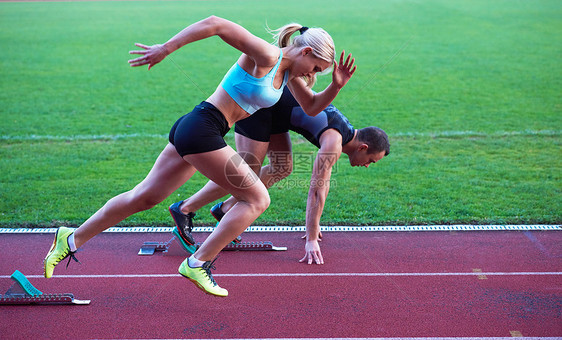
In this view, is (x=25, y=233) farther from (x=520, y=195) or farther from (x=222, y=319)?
(x=520, y=195)

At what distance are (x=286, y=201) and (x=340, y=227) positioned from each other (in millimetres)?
1031

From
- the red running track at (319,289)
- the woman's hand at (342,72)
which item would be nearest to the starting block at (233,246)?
the red running track at (319,289)

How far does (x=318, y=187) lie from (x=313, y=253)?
1.85 feet

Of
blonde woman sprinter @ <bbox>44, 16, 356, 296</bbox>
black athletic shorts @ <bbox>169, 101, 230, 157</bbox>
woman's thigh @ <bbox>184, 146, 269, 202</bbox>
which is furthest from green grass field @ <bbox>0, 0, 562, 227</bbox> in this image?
black athletic shorts @ <bbox>169, 101, 230, 157</bbox>

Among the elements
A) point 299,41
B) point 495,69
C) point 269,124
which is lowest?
point 495,69

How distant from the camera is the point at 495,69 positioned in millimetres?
15156

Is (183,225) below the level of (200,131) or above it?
below

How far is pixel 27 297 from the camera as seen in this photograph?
4172 millimetres

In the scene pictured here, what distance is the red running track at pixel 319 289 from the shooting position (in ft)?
12.6

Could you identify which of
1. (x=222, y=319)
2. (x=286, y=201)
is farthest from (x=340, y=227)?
(x=222, y=319)

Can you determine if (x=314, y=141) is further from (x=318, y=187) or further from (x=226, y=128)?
(x=226, y=128)

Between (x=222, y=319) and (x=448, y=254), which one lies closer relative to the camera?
(x=222, y=319)

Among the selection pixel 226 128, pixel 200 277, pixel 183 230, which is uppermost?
pixel 226 128

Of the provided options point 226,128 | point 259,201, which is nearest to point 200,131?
point 226,128
